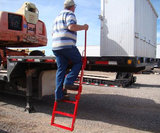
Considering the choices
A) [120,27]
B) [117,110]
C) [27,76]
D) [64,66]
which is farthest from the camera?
[117,110]

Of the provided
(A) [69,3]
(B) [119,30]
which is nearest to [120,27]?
(B) [119,30]

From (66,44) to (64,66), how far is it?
42cm

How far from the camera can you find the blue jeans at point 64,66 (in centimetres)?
326

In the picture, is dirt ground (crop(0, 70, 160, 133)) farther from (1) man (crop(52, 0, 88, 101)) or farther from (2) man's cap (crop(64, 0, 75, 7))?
(2) man's cap (crop(64, 0, 75, 7))

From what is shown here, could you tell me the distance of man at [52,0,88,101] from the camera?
3.21 metres

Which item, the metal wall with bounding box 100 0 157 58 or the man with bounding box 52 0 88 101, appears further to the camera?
the metal wall with bounding box 100 0 157 58

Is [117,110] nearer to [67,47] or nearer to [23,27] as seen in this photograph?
[67,47]

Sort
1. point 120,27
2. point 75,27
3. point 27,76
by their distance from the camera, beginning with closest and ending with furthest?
1. point 75,27
2. point 120,27
3. point 27,76

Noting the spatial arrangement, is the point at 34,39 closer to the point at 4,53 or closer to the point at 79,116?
the point at 4,53

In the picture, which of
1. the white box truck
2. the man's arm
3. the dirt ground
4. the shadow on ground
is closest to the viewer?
the man's arm

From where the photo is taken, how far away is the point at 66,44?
3.24 m

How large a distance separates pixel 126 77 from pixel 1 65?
634 centimetres

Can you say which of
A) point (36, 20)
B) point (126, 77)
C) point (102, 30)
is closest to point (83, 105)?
point (102, 30)

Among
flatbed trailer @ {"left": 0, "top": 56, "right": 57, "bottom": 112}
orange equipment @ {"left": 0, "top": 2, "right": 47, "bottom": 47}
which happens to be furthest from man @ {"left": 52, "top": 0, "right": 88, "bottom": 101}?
orange equipment @ {"left": 0, "top": 2, "right": 47, "bottom": 47}
